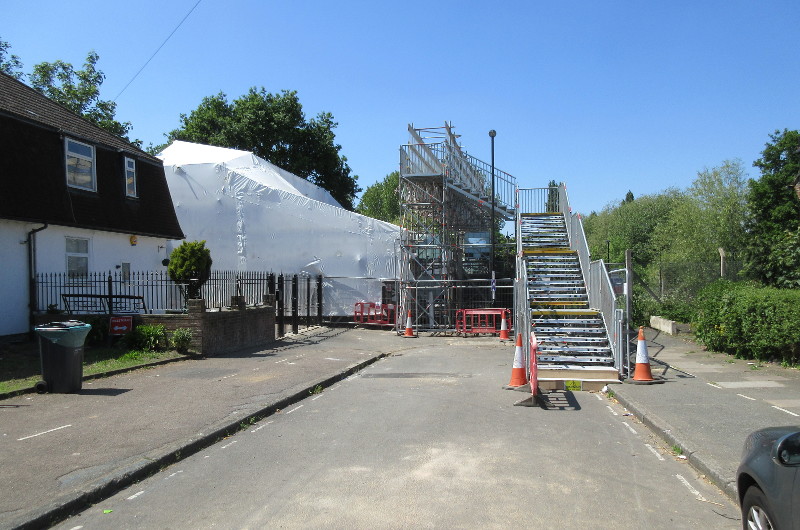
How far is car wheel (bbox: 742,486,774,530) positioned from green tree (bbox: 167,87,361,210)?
132ft

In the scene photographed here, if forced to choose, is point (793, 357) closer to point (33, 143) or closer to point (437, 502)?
point (437, 502)

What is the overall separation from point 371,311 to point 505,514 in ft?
69.1

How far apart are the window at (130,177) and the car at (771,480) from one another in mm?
18663

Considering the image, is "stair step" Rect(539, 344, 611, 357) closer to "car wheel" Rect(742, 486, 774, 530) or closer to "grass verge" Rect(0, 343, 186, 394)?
"grass verge" Rect(0, 343, 186, 394)

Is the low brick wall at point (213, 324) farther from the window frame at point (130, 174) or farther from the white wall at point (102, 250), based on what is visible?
the window frame at point (130, 174)

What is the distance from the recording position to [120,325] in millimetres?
14508

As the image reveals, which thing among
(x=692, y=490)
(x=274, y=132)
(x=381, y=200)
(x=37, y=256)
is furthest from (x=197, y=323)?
(x=381, y=200)

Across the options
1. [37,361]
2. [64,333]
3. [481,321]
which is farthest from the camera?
[481,321]

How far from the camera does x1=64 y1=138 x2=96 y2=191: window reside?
16.9 meters

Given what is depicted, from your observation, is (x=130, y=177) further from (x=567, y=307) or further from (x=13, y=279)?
(x=567, y=307)

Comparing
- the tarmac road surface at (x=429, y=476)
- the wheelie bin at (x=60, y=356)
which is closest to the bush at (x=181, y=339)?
the wheelie bin at (x=60, y=356)

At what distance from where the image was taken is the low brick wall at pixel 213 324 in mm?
14672

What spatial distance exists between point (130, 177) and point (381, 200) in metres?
74.0

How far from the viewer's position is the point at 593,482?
19.5 ft
